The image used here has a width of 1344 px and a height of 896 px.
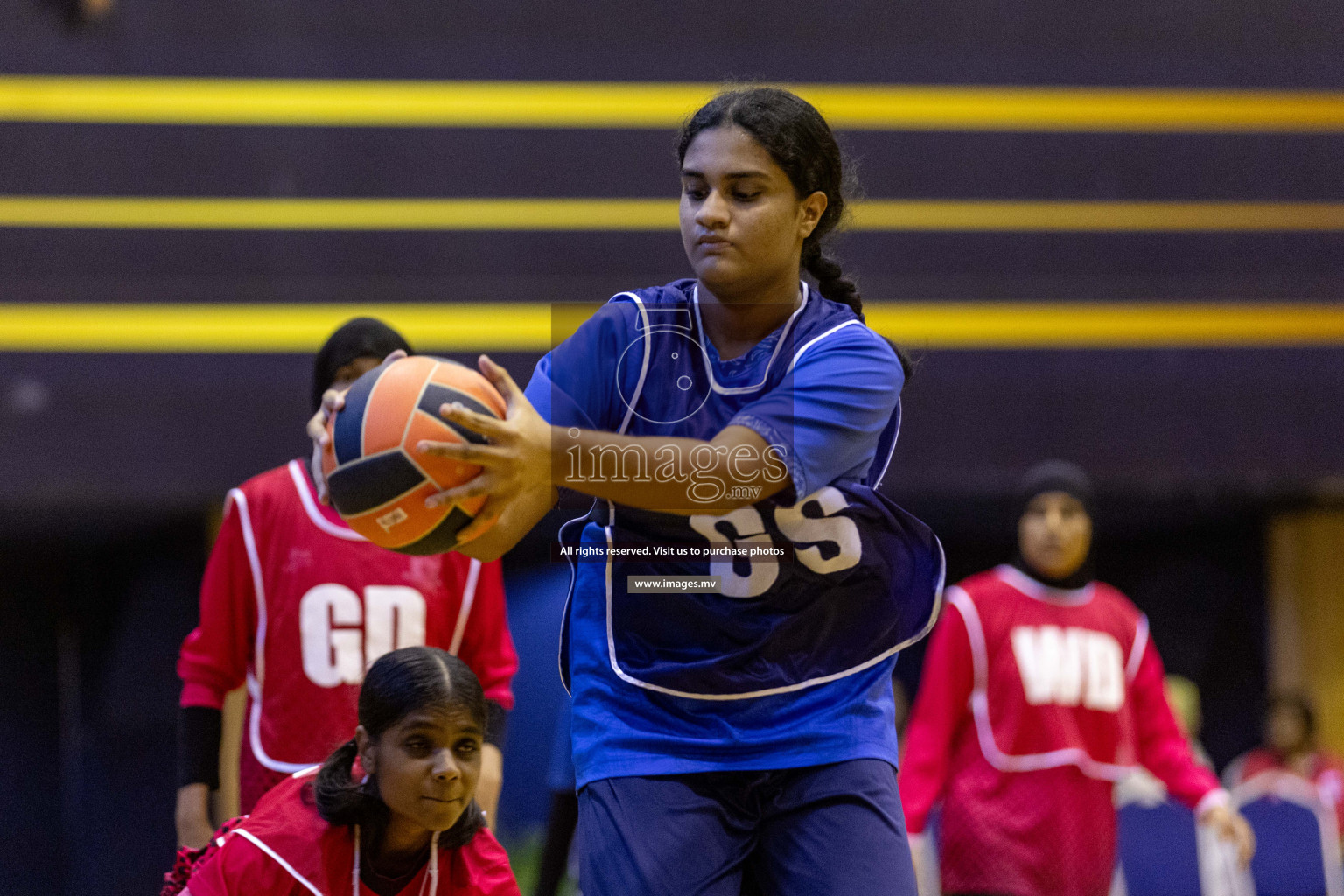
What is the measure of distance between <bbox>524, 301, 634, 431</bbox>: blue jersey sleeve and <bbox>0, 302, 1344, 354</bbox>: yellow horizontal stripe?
5.51 metres

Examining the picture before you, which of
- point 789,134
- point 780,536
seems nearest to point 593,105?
point 789,134

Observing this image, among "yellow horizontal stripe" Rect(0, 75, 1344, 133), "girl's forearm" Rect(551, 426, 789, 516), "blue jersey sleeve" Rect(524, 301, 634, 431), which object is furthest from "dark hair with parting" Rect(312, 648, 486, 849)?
"yellow horizontal stripe" Rect(0, 75, 1344, 133)

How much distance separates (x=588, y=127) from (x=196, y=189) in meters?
2.21

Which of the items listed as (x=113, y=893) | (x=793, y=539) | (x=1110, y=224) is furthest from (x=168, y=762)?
(x=793, y=539)

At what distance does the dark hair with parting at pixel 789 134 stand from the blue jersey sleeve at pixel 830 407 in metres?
0.16

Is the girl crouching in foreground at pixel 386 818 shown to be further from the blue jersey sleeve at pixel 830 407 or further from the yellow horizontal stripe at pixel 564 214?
the yellow horizontal stripe at pixel 564 214

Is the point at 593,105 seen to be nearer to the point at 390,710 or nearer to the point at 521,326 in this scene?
the point at 521,326

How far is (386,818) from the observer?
115 inches

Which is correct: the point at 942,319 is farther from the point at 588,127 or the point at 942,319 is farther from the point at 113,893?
→ the point at 113,893

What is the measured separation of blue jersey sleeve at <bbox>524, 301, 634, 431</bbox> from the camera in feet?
7.27

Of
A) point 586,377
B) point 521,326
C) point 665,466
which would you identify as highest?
point 521,326

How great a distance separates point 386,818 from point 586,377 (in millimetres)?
1186

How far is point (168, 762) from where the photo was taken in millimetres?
8242

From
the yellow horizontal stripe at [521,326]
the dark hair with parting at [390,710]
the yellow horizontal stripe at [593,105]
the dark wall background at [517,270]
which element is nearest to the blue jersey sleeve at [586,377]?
the dark hair with parting at [390,710]
